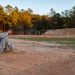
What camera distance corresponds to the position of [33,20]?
87.9 meters

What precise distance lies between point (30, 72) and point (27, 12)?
80.7m

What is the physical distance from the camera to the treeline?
79681 millimetres

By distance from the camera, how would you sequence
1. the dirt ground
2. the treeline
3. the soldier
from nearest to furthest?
Result: the dirt ground
the soldier
the treeline

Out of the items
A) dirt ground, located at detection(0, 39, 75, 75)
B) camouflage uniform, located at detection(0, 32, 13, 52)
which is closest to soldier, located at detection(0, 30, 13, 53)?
camouflage uniform, located at detection(0, 32, 13, 52)

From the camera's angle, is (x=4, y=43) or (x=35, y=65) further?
(x=4, y=43)

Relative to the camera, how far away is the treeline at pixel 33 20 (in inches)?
3137

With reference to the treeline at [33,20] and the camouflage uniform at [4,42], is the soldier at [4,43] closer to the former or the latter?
the camouflage uniform at [4,42]

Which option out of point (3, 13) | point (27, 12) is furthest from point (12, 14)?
point (27, 12)

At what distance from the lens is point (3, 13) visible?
79438 mm

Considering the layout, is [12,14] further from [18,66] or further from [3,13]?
[18,66]

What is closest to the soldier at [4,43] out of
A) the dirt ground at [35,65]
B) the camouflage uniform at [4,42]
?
the camouflage uniform at [4,42]

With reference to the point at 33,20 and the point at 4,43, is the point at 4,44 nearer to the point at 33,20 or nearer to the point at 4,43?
the point at 4,43

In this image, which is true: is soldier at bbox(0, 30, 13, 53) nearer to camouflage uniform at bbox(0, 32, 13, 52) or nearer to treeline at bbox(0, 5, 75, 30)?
Answer: camouflage uniform at bbox(0, 32, 13, 52)

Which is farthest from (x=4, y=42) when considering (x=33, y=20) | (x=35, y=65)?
(x=33, y=20)
